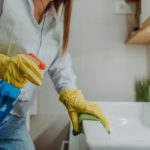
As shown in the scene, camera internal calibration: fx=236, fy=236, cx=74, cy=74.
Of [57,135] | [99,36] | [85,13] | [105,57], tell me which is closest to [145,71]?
[105,57]

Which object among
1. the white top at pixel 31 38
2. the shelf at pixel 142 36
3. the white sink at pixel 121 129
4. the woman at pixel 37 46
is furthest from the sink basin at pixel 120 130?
the shelf at pixel 142 36

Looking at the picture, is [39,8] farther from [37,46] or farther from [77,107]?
[77,107]

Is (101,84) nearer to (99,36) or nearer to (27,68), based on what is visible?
(99,36)

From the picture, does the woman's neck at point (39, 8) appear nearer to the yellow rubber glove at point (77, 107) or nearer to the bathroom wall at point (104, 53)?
the yellow rubber glove at point (77, 107)

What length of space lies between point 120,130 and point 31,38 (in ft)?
1.90

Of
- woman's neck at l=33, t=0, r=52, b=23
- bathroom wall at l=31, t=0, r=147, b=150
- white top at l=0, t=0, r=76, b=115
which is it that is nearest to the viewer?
white top at l=0, t=0, r=76, b=115

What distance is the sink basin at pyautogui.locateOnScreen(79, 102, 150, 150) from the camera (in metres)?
0.53

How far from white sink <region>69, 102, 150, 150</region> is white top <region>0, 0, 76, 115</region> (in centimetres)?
29

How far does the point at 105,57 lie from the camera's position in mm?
1596

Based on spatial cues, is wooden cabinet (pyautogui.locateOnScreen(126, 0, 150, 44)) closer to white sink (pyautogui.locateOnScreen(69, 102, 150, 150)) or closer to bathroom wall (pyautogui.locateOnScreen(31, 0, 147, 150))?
bathroom wall (pyautogui.locateOnScreen(31, 0, 147, 150))

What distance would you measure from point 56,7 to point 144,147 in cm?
74

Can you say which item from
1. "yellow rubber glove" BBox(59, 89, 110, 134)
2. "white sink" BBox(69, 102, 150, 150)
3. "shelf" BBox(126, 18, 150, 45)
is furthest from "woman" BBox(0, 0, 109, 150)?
"shelf" BBox(126, 18, 150, 45)

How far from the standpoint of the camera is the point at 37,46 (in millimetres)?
956

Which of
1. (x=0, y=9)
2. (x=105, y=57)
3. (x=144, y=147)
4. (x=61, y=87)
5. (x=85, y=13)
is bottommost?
(x=144, y=147)
